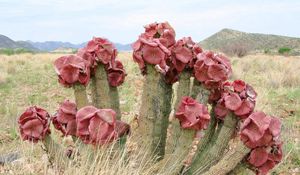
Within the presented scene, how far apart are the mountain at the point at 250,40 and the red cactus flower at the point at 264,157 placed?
6461 centimetres

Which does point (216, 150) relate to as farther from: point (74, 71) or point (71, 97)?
point (71, 97)

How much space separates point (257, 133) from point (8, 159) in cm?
232

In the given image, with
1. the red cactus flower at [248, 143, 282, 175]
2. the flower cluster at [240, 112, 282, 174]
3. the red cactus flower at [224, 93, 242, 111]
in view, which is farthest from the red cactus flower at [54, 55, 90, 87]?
the red cactus flower at [248, 143, 282, 175]

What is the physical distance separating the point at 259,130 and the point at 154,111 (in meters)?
0.70

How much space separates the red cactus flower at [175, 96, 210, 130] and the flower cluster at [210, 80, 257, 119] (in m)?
0.20

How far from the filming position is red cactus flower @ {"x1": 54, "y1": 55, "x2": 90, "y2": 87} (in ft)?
9.80

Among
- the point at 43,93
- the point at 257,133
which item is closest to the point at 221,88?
the point at 257,133

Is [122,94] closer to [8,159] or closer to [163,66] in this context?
[8,159]

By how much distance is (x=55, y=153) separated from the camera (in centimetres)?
315

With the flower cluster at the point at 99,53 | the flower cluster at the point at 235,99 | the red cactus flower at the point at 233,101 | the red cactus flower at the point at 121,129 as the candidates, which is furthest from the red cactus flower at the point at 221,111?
the flower cluster at the point at 99,53

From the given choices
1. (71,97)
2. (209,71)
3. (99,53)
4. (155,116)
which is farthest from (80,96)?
(71,97)

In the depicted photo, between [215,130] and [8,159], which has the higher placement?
[215,130]

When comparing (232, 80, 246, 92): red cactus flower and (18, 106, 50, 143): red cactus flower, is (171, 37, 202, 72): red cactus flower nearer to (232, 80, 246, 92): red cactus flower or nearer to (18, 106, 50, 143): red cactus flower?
(232, 80, 246, 92): red cactus flower

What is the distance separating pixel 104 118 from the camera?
280 centimetres
